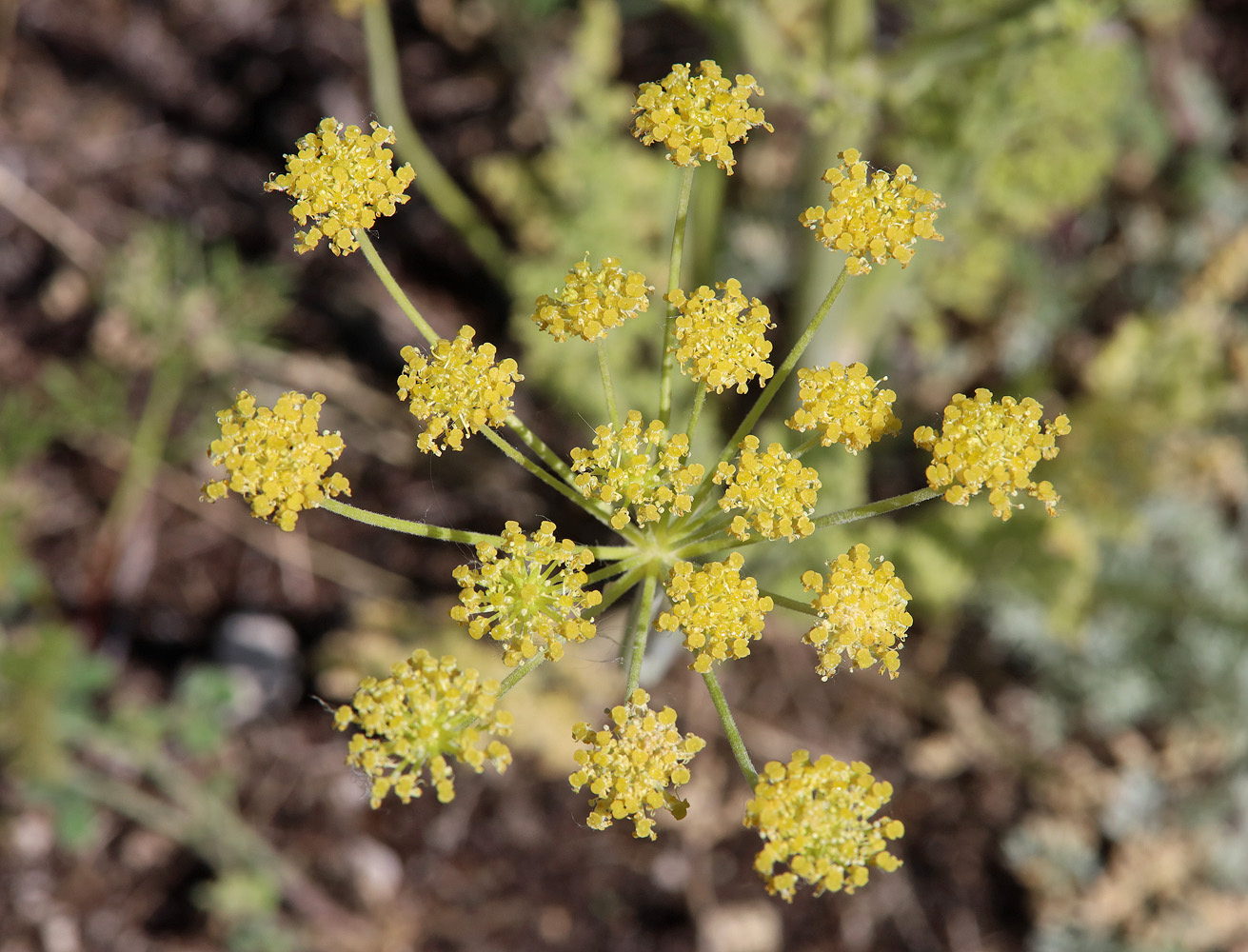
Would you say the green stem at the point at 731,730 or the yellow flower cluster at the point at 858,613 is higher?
the yellow flower cluster at the point at 858,613

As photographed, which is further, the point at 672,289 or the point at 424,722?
the point at 672,289

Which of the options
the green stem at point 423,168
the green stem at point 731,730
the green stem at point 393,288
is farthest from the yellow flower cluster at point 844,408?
the green stem at point 423,168

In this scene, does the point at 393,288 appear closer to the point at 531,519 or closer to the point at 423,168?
the point at 423,168

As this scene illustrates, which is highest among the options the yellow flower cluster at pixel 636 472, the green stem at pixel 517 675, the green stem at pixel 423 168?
the green stem at pixel 423 168

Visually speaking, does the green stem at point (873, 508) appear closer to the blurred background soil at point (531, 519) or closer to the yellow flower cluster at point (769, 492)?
the yellow flower cluster at point (769, 492)

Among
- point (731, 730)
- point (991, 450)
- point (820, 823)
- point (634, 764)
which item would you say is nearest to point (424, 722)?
point (634, 764)

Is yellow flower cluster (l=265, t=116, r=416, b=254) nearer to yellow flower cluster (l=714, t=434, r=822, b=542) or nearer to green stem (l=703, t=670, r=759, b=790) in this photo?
yellow flower cluster (l=714, t=434, r=822, b=542)

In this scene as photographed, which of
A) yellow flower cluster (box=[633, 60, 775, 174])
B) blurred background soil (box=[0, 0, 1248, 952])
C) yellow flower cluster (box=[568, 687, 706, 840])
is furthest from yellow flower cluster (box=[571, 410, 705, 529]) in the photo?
blurred background soil (box=[0, 0, 1248, 952])
